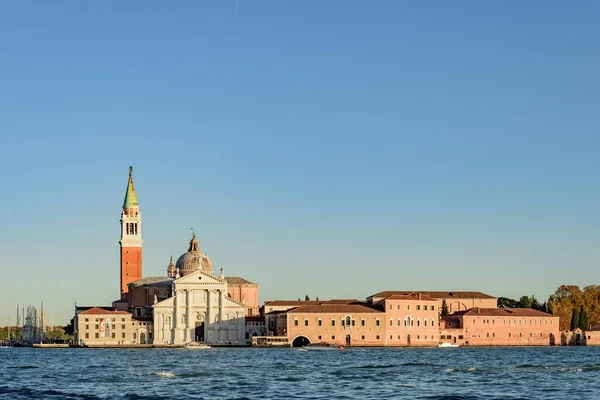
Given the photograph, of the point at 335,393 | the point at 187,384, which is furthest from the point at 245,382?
the point at 335,393

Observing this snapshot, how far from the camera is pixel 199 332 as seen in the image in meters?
112

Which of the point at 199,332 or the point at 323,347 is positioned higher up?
the point at 199,332

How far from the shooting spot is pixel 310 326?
109m

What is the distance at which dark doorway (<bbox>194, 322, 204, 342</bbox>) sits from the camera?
365 ft

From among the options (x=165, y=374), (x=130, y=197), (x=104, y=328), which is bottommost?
(x=165, y=374)

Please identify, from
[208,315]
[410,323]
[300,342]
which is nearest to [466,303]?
[410,323]

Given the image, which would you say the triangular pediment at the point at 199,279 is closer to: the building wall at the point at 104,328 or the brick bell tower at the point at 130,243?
the building wall at the point at 104,328

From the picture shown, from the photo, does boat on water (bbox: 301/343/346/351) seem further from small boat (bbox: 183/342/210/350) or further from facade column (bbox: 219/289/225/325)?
facade column (bbox: 219/289/225/325)

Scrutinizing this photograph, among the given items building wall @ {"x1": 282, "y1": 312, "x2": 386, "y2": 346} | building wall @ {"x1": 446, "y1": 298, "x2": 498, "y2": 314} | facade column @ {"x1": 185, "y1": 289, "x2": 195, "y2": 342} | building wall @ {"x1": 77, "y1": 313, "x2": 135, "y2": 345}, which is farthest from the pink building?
building wall @ {"x1": 77, "y1": 313, "x2": 135, "y2": 345}

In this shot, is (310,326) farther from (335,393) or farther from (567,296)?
(335,393)

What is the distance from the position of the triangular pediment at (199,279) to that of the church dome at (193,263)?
4706 mm

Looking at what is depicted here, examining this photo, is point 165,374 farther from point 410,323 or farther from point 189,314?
point 410,323

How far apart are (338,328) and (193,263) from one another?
18727mm

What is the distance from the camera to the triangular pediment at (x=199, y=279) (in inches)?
4375
